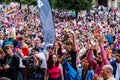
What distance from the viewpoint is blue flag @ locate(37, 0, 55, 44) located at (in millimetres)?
9898

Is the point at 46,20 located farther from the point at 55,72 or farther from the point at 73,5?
A: the point at 73,5

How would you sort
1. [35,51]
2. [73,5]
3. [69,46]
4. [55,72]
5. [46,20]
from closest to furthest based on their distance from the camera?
[46,20], [55,72], [69,46], [35,51], [73,5]

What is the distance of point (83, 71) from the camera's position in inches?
376

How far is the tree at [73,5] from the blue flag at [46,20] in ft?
138

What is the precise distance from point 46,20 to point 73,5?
142 ft

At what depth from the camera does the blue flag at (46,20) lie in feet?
32.5

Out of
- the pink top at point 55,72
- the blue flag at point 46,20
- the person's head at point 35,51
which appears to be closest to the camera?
the blue flag at point 46,20

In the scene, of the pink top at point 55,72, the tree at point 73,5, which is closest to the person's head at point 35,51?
the pink top at point 55,72

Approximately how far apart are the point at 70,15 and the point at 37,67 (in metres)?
39.2

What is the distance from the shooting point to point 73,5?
174 ft

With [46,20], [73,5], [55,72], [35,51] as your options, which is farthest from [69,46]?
[73,5]

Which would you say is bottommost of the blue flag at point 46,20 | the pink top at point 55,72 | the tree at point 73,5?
the tree at point 73,5

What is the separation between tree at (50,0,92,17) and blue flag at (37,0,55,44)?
138ft

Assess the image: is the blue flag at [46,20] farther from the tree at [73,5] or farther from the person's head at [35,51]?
the tree at [73,5]
